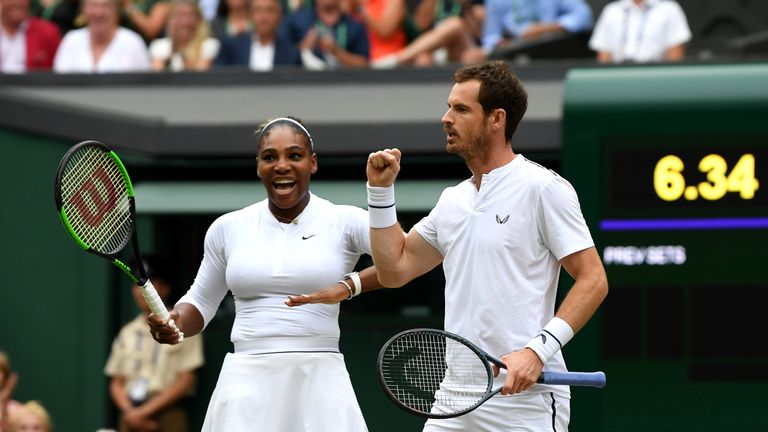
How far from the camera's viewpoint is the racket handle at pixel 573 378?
16.3ft

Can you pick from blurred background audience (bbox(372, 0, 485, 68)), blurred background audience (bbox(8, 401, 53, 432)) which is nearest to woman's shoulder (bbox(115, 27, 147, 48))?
blurred background audience (bbox(372, 0, 485, 68))

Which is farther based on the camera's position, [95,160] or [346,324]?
[346,324]

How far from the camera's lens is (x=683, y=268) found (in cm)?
929

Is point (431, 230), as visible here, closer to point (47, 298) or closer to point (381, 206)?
point (381, 206)

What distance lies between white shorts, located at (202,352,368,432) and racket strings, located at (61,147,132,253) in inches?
25.2

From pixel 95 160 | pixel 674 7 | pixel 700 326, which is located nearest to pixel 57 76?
pixel 674 7

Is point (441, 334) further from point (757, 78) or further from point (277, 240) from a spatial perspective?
point (757, 78)

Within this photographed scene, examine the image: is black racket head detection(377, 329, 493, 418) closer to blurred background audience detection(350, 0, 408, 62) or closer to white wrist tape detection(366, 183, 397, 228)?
white wrist tape detection(366, 183, 397, 228)

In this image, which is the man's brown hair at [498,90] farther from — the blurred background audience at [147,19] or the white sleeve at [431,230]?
the blurred background audience at [147,19]

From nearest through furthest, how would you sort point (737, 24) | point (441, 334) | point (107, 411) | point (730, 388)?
point (441, 334) < point (730, 388) < point (107, 411) < point (737, 24)

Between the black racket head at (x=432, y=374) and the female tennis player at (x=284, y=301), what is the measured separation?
0.56 metres

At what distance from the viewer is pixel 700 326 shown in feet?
30.4

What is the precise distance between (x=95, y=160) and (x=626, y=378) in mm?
4239

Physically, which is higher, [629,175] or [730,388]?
[629,175]
